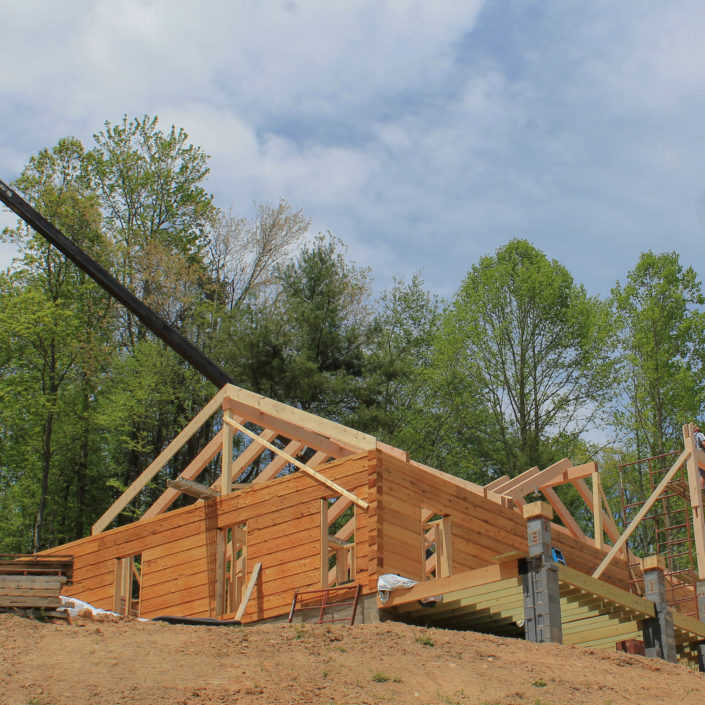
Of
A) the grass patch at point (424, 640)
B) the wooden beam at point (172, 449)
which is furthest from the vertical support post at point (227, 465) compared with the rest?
the grass patch at point (424, 640)

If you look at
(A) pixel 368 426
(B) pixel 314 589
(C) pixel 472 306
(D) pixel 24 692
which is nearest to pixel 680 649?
(B) pixel 314 589

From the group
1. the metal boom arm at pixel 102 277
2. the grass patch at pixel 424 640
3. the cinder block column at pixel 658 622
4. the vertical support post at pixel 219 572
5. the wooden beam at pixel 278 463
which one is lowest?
the grass patch at pixel 424 640

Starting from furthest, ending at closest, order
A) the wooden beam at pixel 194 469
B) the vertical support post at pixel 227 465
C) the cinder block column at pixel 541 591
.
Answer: the wooden beam at pixel 194 469, the vertical support post at pixel 227 465, the cinder block column at pixel 541 591

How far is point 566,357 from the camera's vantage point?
28766mm

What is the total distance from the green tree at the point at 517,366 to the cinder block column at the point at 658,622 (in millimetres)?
15102

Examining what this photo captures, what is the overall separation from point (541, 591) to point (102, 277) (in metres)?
11.5

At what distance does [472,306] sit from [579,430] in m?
5.09

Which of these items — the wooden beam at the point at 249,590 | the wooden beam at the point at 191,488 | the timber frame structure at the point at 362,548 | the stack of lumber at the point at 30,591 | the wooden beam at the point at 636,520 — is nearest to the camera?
the stack of lumber at the point at 30,591

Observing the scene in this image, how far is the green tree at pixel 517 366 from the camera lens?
2839 centimetres

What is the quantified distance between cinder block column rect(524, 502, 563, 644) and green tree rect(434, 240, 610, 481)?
1667 centimetres

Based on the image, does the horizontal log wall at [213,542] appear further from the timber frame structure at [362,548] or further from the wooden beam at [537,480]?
the wooden beam at [537,480]

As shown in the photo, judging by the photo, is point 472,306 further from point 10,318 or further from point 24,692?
point 24,692

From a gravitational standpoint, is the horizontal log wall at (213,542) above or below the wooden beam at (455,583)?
above

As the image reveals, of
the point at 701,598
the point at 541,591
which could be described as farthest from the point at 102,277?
the point at 701,598
